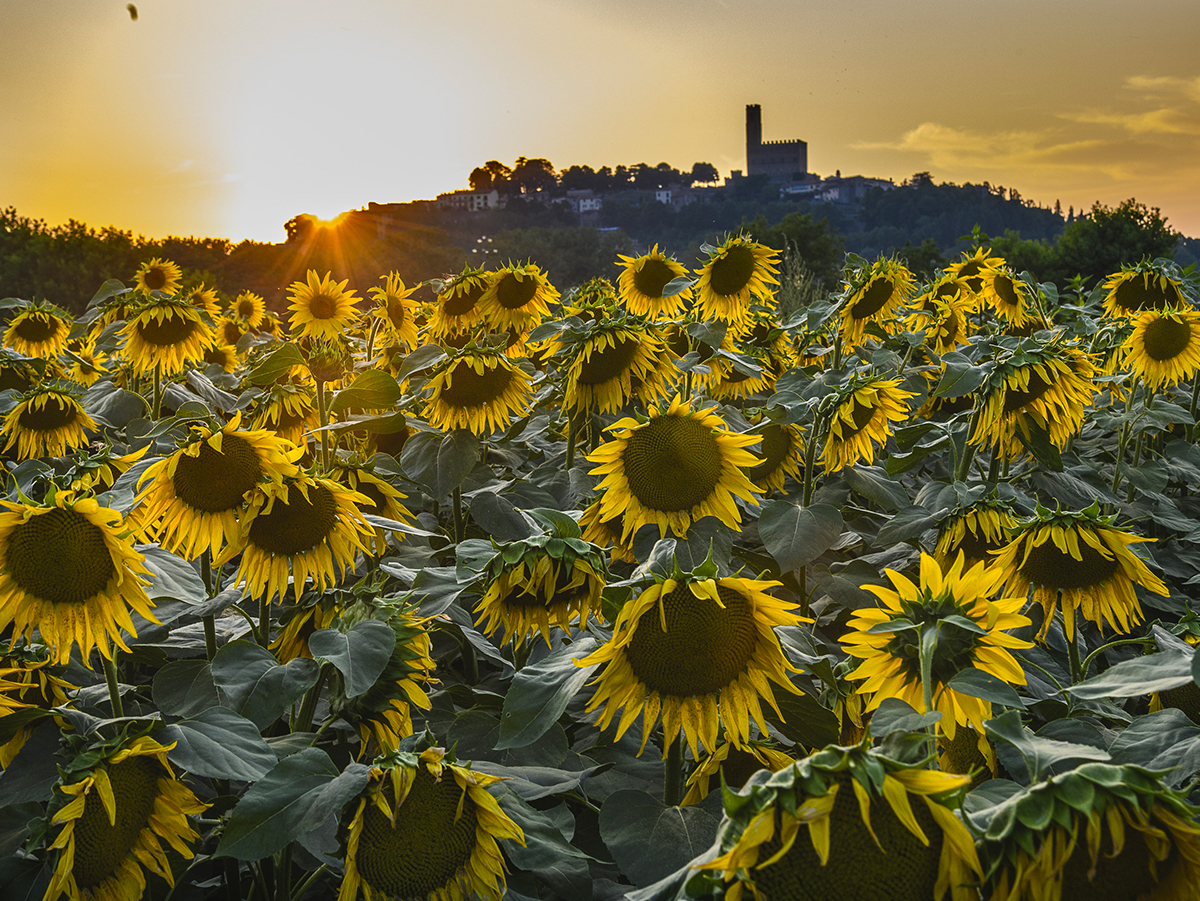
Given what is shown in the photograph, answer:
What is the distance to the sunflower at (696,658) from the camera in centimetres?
129

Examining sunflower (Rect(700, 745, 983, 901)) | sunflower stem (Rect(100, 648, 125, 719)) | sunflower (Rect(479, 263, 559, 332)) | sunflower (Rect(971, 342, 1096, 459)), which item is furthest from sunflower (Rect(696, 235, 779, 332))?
sunflower (Rect(700, 745, 983, 901))

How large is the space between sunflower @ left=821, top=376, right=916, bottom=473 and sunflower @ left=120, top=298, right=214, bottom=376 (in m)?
3.31

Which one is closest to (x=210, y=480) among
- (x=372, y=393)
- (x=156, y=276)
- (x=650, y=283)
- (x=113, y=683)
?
(x=113, y=683)

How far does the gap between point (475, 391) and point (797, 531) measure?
1.32m

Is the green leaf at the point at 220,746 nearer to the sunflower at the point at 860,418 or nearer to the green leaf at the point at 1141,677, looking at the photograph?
the green leaf at the point at 1141,677

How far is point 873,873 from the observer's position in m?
0.78

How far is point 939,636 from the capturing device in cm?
119

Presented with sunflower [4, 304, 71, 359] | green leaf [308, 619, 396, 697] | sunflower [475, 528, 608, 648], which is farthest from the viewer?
sunflower [4, 304, 71, 359]

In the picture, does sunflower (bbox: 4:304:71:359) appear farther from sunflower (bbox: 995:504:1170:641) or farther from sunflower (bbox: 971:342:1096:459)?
sunflower (bbox: 995:504:1170:641)

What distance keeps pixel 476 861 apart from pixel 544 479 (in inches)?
72.4

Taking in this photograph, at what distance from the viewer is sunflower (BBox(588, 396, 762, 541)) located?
84.0 inches

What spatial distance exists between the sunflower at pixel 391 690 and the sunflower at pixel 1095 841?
1.05 meters

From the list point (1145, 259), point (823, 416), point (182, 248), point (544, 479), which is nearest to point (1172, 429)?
point (1145, 259)

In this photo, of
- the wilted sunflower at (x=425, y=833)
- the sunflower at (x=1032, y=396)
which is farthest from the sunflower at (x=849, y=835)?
the sunflower at (x=1032, y=396)
